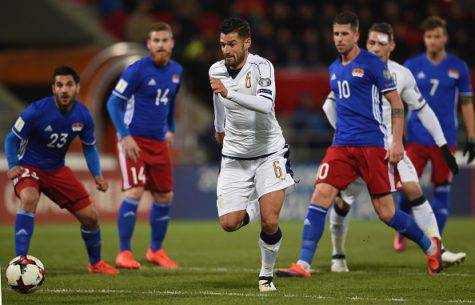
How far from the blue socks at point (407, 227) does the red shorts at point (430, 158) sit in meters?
1.93

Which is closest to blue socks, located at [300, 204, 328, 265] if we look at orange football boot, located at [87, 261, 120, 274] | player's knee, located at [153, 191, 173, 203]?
orange football boot, located at [87, 261, 120, 274]

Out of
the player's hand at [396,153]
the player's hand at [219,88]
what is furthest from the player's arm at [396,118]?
the player's hand at [219,88]

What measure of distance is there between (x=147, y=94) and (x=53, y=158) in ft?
4.59

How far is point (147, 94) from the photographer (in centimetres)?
970

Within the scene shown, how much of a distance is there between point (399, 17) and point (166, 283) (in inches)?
513

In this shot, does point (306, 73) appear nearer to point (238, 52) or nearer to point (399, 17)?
point (399, 17)

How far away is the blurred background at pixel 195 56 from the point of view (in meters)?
16.1

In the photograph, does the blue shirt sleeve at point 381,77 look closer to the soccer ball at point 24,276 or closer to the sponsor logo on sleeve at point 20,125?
the sponsor logo on sleeve at point 20,125

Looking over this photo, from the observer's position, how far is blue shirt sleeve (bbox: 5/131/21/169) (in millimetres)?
8419

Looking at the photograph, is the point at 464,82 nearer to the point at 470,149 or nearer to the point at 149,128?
the point at 470,149

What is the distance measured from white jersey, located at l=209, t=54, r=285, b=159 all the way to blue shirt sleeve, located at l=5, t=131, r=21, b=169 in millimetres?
1999

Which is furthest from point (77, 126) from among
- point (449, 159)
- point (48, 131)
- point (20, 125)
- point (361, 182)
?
point (449, 159)

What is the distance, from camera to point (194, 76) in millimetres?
18766

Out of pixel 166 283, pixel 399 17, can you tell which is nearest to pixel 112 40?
pixel 399 17
